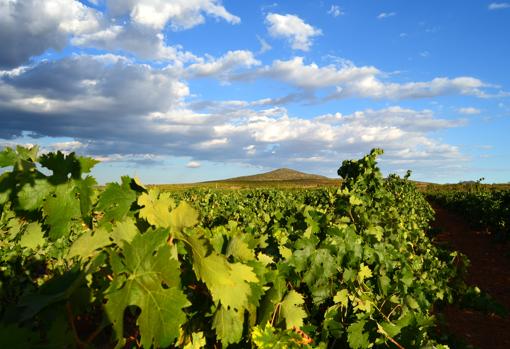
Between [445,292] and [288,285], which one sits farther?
[445,292]

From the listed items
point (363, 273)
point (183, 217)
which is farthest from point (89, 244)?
point (363, 273)

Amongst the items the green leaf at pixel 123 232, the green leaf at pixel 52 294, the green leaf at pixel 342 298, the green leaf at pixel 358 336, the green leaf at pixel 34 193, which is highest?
the green leaf at pixel 34 193

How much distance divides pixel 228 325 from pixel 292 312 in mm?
566

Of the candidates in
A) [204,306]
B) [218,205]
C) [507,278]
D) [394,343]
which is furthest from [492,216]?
[204,306]

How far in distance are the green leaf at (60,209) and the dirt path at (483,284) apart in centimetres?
408

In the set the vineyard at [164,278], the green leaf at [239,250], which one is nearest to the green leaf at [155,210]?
the vineyard at [164,278]

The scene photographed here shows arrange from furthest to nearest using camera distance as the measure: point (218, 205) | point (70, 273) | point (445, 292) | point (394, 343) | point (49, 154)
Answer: point (218, 205) → point (445, 292) → point (394, 343) → point (49, 154) → point (70, 273)

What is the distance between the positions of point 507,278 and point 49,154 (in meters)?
14.2

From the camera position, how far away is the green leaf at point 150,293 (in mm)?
1487

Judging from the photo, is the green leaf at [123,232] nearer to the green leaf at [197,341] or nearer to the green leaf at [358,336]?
the green leaf at [197,341]

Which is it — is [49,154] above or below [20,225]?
above

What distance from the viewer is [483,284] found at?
1166 centimetres

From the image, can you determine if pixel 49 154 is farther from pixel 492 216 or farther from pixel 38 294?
pixel 492 216

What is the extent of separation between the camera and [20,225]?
2238 mm
